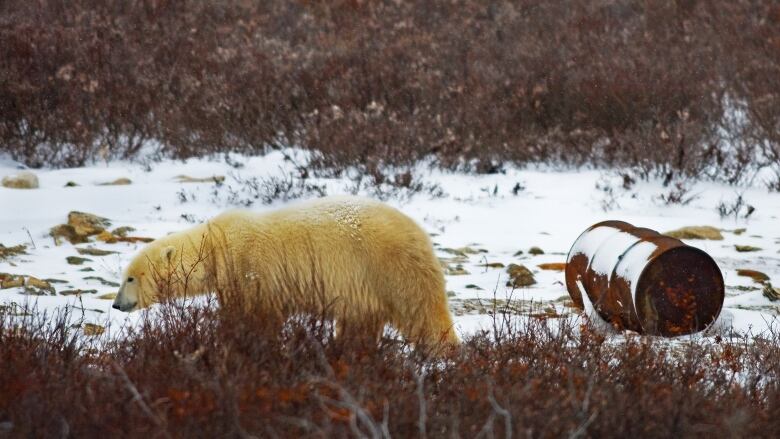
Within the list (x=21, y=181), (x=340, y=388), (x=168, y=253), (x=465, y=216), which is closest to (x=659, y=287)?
(x=168, y=253)

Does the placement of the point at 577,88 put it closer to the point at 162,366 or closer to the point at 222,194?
the point at 222,194

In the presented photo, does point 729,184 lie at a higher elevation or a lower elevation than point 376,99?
lower

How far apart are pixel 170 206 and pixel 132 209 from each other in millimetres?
320

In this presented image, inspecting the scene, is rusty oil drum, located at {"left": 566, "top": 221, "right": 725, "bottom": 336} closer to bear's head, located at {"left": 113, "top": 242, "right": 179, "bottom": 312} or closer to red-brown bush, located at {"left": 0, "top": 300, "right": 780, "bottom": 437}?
red-brown bush, located at {"left": 0, "top": 300, "right": 780, "bottom": 437}

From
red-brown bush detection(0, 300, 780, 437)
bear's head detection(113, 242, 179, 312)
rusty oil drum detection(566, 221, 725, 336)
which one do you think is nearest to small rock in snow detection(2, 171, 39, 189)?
bear's head detection(113, 242, 179, 312)

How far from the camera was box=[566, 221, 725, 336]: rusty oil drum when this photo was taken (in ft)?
14.1

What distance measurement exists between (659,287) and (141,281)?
7.71ft

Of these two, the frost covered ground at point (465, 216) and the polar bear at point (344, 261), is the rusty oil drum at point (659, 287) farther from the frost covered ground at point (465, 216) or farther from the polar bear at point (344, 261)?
the polar bear at point (344, 261)

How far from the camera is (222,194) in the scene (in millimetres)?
7672

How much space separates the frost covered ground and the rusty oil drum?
20 centimetres

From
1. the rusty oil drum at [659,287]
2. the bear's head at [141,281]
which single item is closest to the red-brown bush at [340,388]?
the bear's head at [141,281]

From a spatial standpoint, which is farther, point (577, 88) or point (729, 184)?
point (577, 88)

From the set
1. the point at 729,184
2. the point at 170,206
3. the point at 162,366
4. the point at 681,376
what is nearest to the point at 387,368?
the point at 162,366

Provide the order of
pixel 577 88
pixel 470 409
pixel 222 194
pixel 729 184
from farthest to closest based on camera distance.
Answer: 1. pixel 577 88
2. pixel 729 184
3. pixel 222 194
4. pixel 470 409
